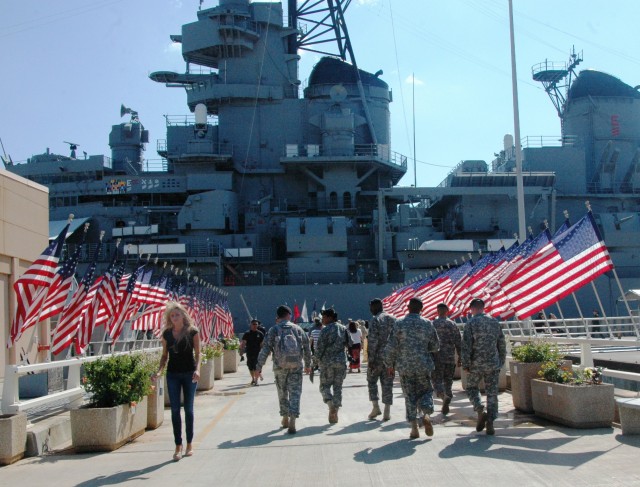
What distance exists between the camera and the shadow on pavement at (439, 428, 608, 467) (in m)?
6.79

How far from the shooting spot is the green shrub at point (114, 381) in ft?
27.3

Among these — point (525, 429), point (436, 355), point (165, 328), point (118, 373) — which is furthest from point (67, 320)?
point (525, 429)

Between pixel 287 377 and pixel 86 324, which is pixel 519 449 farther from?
pixel 86 324

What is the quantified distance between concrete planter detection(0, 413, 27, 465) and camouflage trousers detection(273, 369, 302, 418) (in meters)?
3.08

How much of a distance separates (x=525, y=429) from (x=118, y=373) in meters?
4.63

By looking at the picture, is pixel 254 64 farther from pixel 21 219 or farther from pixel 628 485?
pixel 628 485

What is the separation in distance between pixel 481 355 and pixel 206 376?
837cm

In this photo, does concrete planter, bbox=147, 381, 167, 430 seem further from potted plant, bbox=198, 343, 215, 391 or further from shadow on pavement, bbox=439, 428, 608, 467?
potted plant, bbox=198, 343, 215, 391

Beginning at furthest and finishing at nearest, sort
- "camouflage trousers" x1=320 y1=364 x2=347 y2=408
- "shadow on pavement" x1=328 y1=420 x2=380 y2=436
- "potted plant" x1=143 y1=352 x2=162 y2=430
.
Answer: "camouflage trousers" x1=320 y1=364 x2=347 y2=408 < "potted plant" x1=143 y1=352 x2=162 y2=430 < "shadow on pavement" x1=328 y1=420 x2=380 y2=436

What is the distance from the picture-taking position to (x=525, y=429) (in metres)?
8.56

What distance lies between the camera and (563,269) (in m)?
12.1

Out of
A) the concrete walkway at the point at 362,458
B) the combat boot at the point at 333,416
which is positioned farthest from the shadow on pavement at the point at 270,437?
the combat boot at the point at 333,416

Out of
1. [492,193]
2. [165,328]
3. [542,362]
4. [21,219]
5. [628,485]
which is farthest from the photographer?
[492,193]

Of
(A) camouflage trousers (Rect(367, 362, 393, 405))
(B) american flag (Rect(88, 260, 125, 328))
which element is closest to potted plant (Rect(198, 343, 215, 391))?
(B) american flag (Rect(88, 260, 125, 328))
